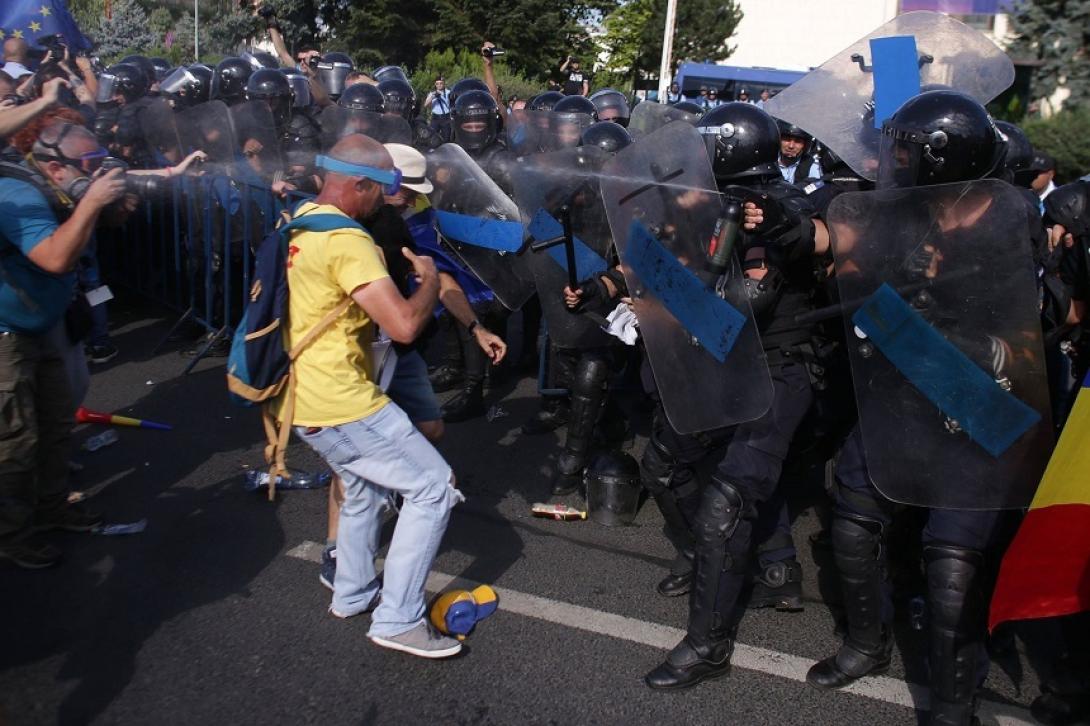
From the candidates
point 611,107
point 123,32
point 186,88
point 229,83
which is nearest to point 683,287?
point 611,107

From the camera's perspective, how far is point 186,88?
7.94 metres

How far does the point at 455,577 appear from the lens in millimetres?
3828

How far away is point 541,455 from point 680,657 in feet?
7.36

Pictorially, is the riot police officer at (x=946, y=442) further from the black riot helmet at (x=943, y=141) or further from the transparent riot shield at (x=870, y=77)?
the transparent riot shield at (x=870, y=77)

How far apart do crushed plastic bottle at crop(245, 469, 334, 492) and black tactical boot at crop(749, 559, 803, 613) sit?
82.1 inches

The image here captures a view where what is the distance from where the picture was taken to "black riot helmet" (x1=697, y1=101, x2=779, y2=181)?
11.0ft

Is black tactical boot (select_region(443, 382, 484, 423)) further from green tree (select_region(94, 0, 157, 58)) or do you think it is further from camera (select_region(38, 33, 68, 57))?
green tree (select_region(94, 0, 157, 58))

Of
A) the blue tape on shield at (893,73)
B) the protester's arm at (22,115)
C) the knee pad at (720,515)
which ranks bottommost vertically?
the knee pad at (720,515)

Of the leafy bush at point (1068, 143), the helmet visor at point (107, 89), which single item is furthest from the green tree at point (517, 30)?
the helmet visor at point (107, 89)

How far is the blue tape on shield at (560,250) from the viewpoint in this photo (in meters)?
4.19

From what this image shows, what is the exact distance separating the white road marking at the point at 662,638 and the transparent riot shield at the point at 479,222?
150 cm

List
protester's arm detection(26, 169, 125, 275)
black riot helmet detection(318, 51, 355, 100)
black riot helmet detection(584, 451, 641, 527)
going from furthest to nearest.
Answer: black riot helmet detection(318, 51, 355, 100) < black riot helmet detection(584, 451, 641, 527) < protester's arm detection(26, 169, 125, 275)

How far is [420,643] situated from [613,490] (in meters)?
1.47

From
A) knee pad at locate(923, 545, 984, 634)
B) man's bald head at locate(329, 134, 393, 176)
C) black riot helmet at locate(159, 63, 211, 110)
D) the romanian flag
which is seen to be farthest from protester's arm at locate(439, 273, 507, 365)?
black riot helmet at locate(159, 63, 211, 110)
